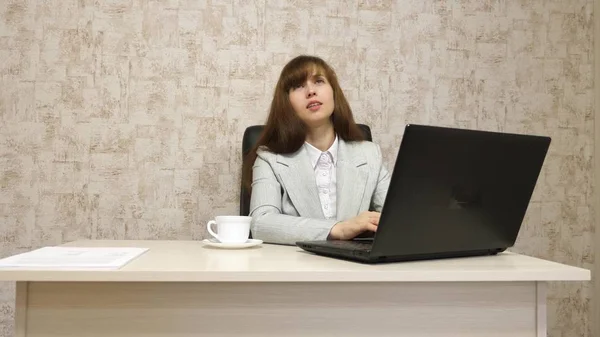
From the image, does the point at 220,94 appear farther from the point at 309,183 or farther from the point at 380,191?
the point at 380,191

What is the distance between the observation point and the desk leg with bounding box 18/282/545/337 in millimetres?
804

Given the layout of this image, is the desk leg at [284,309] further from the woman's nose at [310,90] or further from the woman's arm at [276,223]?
the woman's nose at [310,90]

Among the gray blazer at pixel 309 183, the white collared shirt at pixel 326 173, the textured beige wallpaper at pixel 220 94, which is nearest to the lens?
the gray blazer at pixel 309 183

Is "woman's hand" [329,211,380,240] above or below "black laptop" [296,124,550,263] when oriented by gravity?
below

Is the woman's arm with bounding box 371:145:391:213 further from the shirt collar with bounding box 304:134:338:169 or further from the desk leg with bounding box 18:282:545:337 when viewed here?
the desk leg with bounding box 18:282:545:337

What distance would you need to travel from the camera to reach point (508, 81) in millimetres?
2301

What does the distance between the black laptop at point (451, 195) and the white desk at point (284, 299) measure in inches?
1.8

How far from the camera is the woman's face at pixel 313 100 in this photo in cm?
177

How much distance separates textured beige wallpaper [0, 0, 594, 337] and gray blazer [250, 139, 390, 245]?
1.62ft

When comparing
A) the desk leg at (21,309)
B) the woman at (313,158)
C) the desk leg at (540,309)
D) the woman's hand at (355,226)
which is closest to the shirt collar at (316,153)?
the woman at (313,158)

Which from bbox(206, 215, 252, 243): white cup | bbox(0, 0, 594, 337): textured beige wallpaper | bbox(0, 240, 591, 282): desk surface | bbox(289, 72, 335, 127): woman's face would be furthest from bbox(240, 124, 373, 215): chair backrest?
bbox(0, 240, 591, 282): desk surface

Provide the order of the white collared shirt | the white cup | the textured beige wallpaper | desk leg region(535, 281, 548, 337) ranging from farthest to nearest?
the textured beige wallpaper, the white collared shirt, the white cup, desk leg region(535, 281, 548, 337)

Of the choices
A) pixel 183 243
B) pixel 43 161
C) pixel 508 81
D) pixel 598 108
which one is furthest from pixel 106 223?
pixel 598 108

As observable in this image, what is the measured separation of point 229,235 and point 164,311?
0.36 m
